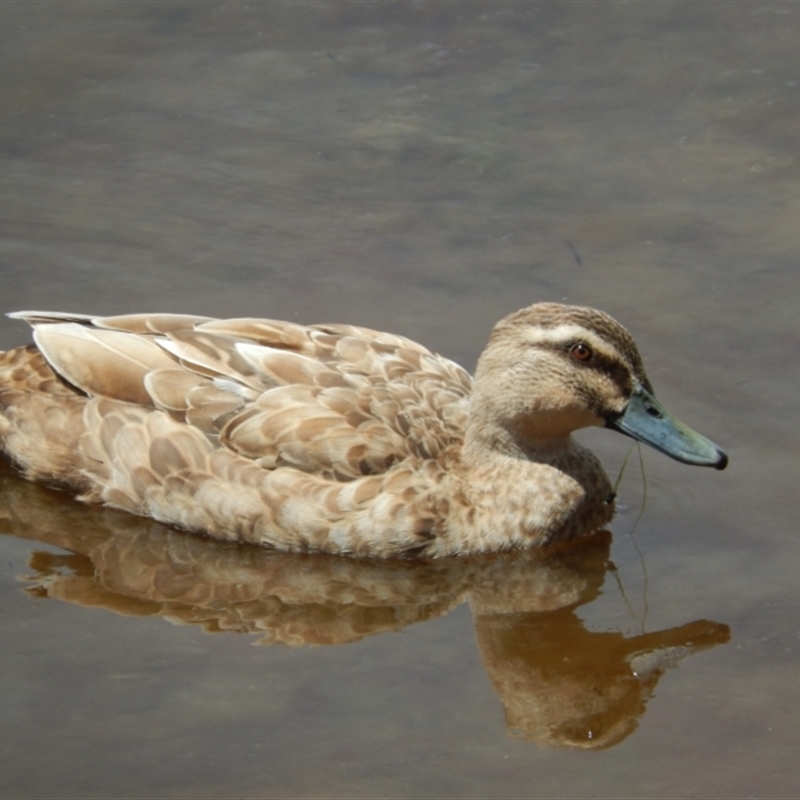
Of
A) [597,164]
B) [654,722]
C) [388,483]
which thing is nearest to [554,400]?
[388,483]

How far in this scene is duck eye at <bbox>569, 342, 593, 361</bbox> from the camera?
9.16m

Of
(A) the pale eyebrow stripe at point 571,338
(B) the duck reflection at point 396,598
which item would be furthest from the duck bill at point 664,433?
(B) the duck reflection at point 396,598

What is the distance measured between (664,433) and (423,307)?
2.40m

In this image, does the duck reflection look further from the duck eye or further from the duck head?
the duck eye

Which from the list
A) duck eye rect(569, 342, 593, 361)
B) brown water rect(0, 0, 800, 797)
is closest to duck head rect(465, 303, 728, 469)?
duck eye rect(569, 342, 593, 361)

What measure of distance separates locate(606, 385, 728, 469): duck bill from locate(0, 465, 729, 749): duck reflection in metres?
0.68

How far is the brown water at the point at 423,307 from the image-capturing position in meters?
7.73

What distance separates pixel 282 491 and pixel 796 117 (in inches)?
228

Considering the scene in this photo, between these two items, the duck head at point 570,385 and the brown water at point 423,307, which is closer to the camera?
the brown water at point 423,307

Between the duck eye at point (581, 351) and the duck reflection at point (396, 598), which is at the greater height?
the duck eye at point (581, 351)

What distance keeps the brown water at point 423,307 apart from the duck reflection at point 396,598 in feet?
0.06

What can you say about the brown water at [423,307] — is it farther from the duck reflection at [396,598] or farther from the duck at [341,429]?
the duck at [341,429]

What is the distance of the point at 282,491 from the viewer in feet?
30.3

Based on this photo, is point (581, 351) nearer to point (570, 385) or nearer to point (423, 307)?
point (570, 385)
